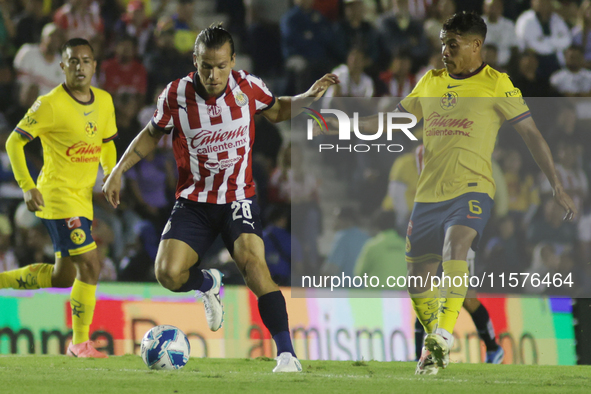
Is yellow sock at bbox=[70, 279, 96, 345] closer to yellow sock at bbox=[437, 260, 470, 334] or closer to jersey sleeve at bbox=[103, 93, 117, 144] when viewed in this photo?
jersey sleeve at bbox=[103, 93, 117, 144]

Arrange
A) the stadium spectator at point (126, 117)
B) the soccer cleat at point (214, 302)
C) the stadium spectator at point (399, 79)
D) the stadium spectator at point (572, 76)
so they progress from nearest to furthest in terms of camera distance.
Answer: the soccer cleat at point (214, 302)
the stadium spectator at point (126, 117)
the stadium spectator at point (572, 76)
the stadium spectator at point (399, 79)

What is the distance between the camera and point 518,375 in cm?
550

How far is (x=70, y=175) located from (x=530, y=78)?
6111mm

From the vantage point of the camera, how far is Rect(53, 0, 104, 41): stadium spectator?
428 inches

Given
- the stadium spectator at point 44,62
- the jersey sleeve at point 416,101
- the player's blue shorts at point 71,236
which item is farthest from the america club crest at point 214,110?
the stadium spectator at point 44,62

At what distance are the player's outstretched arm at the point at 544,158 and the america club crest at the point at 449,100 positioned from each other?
468 mm

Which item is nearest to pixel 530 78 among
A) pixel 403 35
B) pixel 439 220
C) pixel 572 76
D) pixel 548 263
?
pixel 572 76

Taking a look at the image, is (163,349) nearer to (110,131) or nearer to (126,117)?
(110,131)

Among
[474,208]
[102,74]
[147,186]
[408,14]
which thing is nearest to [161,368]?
[474,208]

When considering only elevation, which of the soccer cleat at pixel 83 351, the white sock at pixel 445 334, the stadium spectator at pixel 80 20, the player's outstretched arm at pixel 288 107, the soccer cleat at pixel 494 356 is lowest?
the soccer cleat at pixel 494 356

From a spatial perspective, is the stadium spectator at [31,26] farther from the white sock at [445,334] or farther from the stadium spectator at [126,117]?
the white sock at [445,334]

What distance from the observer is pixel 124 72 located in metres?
10.6

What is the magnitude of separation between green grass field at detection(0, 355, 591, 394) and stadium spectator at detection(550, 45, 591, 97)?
→ 480 cm

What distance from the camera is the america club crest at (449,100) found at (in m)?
5.63
